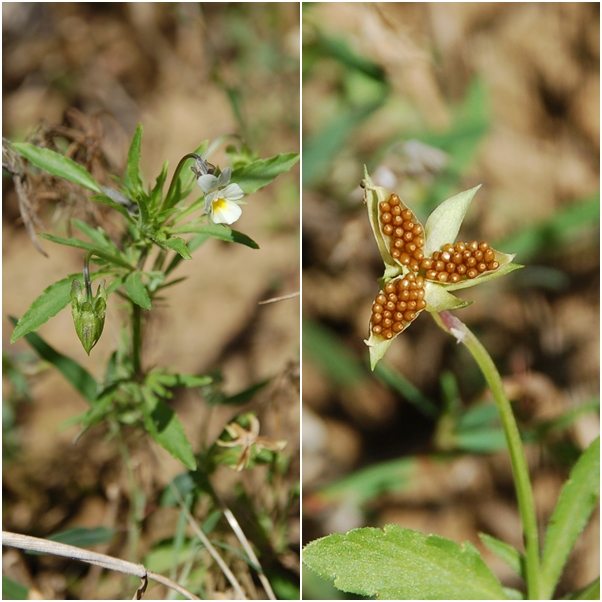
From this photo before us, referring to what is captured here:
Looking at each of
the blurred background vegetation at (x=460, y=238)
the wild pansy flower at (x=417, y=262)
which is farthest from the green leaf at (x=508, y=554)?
the wild pansy flower at (x=417, y=262)

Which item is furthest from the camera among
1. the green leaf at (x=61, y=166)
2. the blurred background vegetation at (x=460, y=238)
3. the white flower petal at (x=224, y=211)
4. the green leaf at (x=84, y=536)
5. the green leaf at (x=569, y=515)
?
the blurred background vegetation at (x=460, y=238)

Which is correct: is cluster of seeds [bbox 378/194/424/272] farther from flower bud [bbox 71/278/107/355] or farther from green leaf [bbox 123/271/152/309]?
flower bud [bbox 71/278/107/355]

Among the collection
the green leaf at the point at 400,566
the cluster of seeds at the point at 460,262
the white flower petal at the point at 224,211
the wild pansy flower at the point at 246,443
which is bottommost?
the green leaf at the point at 400,566

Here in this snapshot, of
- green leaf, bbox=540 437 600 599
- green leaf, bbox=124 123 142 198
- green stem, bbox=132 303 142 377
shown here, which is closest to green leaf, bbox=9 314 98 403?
green stem, bbox=132 303 142 377

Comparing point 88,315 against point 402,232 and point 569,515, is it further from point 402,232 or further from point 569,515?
point 569,515

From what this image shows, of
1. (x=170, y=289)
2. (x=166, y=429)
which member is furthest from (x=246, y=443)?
(x=170, y=289)

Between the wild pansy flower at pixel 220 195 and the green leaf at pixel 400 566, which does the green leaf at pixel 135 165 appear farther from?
the green leaf at pixel 400 566
